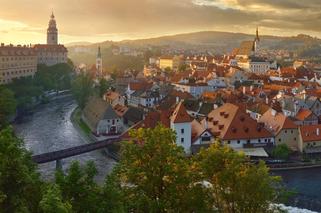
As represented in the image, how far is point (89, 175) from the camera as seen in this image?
1066 cm

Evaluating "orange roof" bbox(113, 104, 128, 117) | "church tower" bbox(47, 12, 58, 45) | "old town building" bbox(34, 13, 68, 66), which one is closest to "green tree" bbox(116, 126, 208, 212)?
"orange roof" bbox(113, 104, 128, 117)

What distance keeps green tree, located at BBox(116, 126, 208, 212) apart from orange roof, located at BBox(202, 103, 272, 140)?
75.1 feet

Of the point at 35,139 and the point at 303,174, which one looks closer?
the point at 303,174

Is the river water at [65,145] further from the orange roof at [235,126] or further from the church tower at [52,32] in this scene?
the church tower at [52,32]

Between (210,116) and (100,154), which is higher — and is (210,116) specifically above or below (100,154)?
above

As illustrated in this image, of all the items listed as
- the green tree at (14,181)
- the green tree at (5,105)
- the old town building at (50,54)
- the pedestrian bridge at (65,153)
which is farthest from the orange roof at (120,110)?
the old town building at (50,54)

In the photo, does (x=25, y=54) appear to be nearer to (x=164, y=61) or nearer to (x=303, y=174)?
(x=164, y=61)

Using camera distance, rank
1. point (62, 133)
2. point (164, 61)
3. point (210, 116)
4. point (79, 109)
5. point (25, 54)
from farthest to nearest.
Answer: point (164, 61) → point (25, 54) → point (79, 109) → point (62, 133) → point (210, 116)

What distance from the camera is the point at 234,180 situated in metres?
13.2


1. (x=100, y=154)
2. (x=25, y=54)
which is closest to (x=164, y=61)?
(x=25, y=54)

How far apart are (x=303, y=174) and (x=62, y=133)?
22.2m

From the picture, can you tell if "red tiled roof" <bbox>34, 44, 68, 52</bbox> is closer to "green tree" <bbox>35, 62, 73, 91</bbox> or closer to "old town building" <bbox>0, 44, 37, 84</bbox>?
"green tree" <bbox>35, 62, 73, 91</bbox>

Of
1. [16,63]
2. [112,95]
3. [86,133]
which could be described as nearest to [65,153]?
[86,133]

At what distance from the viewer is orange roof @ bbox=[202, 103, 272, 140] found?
116 ft
